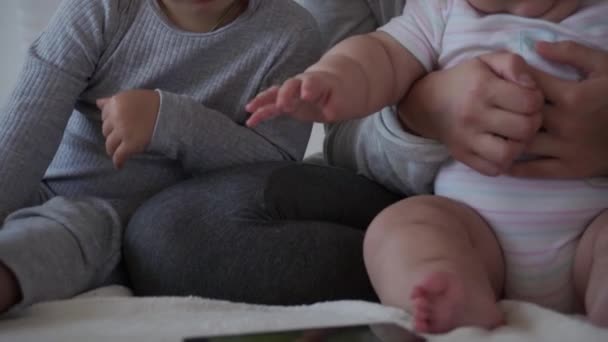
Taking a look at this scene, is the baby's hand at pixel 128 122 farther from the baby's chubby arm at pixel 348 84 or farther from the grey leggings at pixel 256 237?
the baby's chubby arm at pixel 348 84

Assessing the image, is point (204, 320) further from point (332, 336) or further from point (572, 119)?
point (572, 119)

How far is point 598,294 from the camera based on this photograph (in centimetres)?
59

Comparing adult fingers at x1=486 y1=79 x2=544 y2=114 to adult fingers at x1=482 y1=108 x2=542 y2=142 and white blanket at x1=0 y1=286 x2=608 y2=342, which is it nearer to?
adult fingers at x1=482 y1=108 x2=542 y2=142

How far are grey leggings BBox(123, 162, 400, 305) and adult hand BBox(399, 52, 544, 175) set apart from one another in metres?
0.14

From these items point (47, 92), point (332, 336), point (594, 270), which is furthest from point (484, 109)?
point (47, 92)

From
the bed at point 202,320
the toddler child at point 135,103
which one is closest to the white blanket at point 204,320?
the bed at point 202,320

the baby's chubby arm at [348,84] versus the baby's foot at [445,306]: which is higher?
the baby's chubby arm at [348,84]

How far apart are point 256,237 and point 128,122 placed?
0.65 feet

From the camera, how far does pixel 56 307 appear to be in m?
0.69

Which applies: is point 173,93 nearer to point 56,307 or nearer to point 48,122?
point 48,122

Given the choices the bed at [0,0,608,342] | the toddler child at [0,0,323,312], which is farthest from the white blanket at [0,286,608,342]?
the toddler child at [0,0,323,312]

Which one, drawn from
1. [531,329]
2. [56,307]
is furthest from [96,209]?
[531,329]

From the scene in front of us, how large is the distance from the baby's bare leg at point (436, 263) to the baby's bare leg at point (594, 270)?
0.07m

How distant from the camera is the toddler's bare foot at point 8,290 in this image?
675mm
